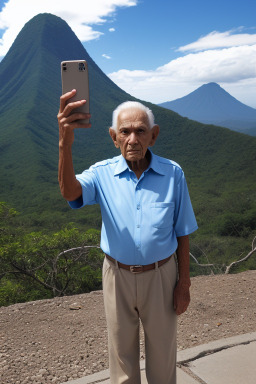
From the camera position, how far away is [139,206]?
5.89ft

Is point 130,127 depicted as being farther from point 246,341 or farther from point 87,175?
point 246,341

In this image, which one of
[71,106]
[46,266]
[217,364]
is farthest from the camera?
[46,266]

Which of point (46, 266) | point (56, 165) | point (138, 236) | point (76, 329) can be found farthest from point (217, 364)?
point (56, 165)

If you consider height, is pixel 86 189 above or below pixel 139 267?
above

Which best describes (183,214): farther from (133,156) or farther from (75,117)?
(75,117)

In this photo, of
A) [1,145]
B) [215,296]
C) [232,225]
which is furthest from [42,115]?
[215,296]

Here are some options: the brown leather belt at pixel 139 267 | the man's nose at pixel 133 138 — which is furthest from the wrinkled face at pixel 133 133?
the brown leather belt at pixel 139 267

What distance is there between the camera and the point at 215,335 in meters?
3.21

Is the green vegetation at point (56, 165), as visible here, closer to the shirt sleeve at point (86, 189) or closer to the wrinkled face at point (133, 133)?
the shirt sleeve at point (86, 189)

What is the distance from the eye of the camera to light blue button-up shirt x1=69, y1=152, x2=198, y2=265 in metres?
1.78

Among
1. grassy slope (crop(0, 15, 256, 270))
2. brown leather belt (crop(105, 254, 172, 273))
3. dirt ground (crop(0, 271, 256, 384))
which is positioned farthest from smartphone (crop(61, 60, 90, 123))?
grassy slope (crop(0, 15, 256, 270))

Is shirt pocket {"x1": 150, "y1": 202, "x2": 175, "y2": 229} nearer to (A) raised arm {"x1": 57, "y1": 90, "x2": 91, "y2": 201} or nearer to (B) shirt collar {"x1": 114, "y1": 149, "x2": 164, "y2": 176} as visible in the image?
(B) shirt collar {"x1": 114, "y1": 149, "x2": 164, "y2": 176}

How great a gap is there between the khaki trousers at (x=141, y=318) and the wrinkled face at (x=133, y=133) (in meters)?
0.51

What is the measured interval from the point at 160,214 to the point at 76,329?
1.97m
